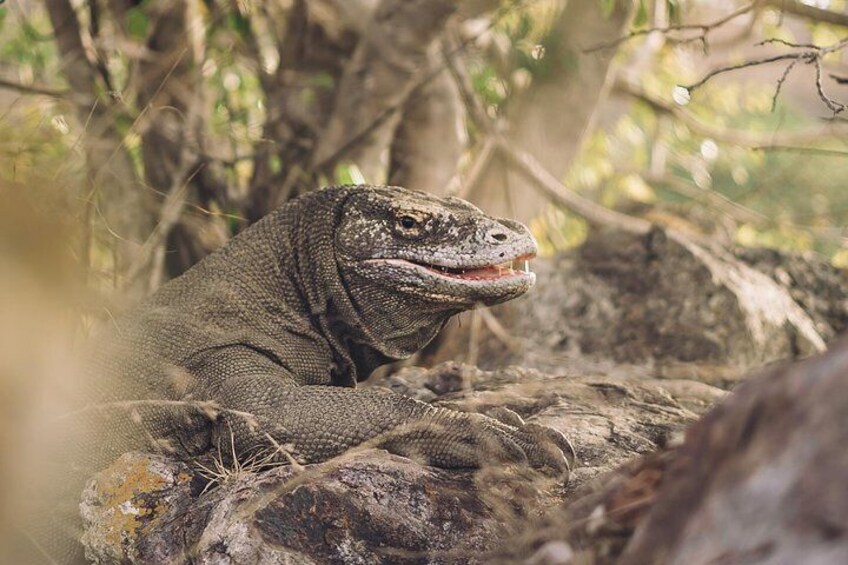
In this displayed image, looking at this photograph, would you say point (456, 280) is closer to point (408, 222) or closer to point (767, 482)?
point (408, 222)

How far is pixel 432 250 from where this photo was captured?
5.63 m

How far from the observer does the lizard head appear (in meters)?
5.57

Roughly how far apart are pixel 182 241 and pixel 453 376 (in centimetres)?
357

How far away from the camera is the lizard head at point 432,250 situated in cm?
557

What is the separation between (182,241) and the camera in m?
9.36

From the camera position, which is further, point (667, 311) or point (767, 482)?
point (667, 311)

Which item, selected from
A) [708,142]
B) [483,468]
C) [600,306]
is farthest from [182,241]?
[708,142]

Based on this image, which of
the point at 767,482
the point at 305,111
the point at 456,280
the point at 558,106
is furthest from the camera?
the point at 558,106

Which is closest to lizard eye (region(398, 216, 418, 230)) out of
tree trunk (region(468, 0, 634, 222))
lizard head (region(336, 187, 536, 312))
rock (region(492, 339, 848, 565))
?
lizard head (region(336, 187, 536, 312))

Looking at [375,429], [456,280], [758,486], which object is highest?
[758,486]

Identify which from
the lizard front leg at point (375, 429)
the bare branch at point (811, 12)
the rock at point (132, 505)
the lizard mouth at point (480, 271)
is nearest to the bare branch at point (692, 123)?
the bare branch at point (811, 12)

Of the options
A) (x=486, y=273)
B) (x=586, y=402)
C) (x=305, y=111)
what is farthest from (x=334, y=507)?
(x=305, y=111)

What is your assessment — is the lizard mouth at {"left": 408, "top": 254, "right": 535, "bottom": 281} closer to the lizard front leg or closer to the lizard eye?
the lizard eye

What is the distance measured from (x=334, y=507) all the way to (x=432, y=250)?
1508 millimetres
